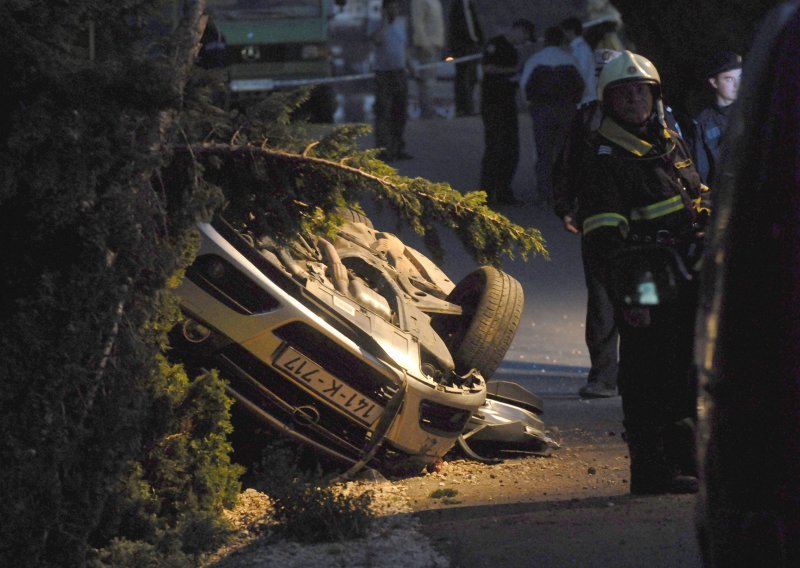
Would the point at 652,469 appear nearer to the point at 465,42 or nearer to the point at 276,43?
the point at 465,42

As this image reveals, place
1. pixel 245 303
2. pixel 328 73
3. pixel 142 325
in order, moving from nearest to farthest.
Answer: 1. pixel 142 325
2. pixel 245 303
3. pixel 328 73

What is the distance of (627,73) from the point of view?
20.6 feet

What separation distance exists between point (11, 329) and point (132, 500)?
941mm

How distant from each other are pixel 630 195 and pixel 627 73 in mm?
494

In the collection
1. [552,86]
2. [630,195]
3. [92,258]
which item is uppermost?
[92,258]

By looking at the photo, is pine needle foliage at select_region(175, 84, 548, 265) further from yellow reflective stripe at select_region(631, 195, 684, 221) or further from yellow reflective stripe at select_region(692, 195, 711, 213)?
yellow reflective stripe at select_region(692, 195, 711, 213)

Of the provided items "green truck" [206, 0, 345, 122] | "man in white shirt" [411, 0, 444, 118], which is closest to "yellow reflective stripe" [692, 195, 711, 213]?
"green truck" [206, 0, 345, 122]

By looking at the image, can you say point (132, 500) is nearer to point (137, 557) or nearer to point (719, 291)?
point (137, 557)

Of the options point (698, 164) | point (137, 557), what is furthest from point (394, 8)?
point (137, 557)

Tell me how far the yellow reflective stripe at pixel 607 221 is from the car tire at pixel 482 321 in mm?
911

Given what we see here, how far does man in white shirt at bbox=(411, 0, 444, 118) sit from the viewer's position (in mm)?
22250

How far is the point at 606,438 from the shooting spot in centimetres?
761

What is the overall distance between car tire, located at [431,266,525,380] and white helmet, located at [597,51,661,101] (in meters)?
1.10

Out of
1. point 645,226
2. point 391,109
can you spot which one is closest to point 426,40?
point 391,109
